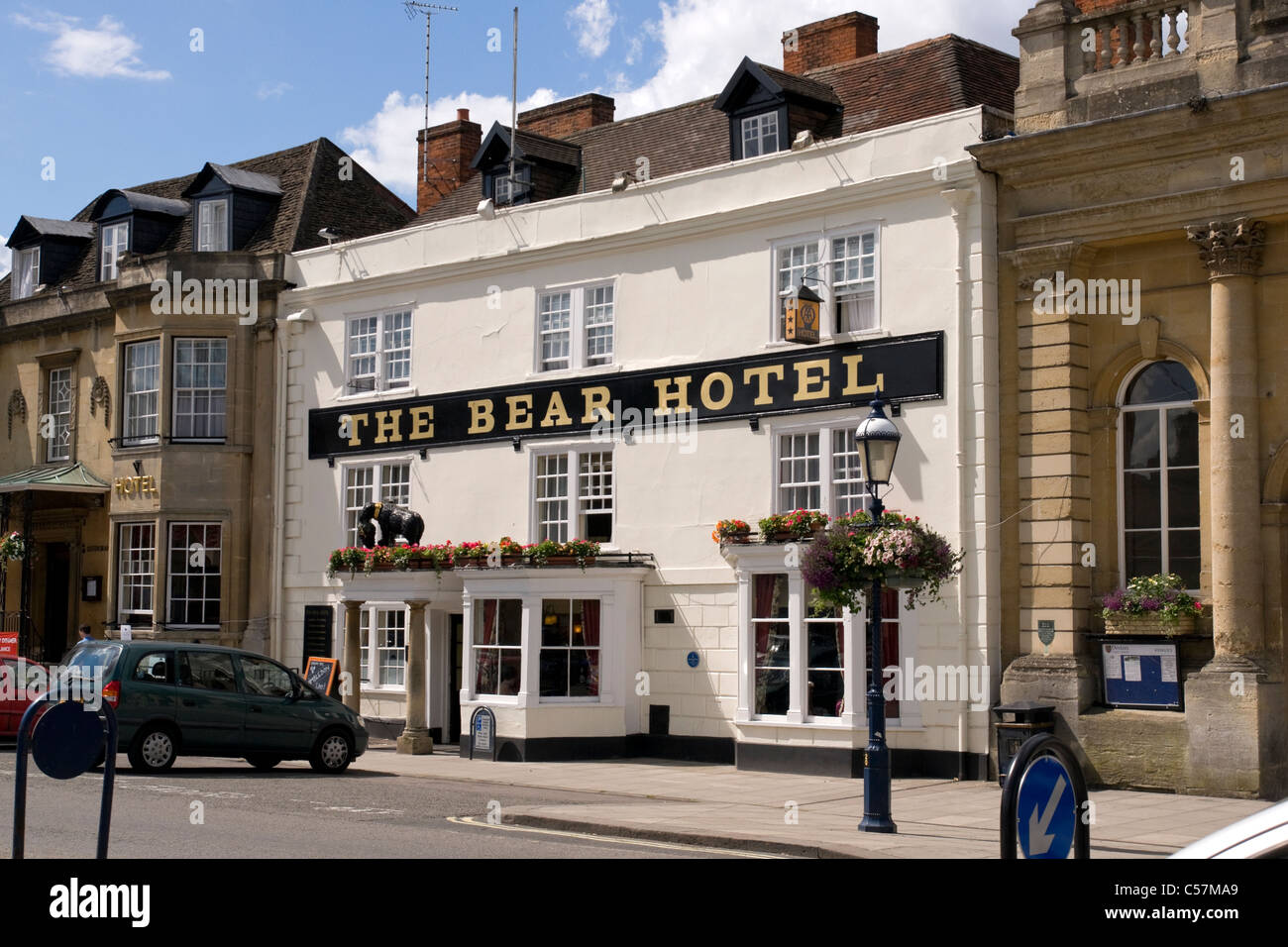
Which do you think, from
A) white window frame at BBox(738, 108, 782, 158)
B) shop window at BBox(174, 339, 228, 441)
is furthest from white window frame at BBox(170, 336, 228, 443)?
white window frame at BBox(738, 108, 782, 158)

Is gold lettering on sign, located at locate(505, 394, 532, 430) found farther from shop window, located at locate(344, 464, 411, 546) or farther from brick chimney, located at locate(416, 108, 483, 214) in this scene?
brick chimney, located at locate(416, 108, 483, 214)

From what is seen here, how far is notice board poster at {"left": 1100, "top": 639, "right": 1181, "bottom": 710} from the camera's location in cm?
1847

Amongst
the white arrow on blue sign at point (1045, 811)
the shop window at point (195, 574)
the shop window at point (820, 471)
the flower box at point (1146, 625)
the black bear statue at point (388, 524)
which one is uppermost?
the shop window at point (820, 471)

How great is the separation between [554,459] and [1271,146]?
12390 mm

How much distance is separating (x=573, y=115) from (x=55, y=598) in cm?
1605

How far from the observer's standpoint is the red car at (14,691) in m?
22.0

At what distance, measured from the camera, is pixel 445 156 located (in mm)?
35000

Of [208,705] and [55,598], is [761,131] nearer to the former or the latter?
[208,705]

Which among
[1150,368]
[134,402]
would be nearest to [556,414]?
[1150,368]

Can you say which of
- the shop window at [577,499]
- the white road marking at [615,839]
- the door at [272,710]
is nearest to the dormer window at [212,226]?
the shop window at [577,499]

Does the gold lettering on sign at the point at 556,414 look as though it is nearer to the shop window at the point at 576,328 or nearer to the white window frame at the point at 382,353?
the shop window at the point at 576,328

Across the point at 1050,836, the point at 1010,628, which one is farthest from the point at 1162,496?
the point at 1050,836

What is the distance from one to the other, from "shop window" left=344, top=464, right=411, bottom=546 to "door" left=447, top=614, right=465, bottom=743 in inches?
98.8

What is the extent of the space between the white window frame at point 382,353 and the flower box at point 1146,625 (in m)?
13.7
